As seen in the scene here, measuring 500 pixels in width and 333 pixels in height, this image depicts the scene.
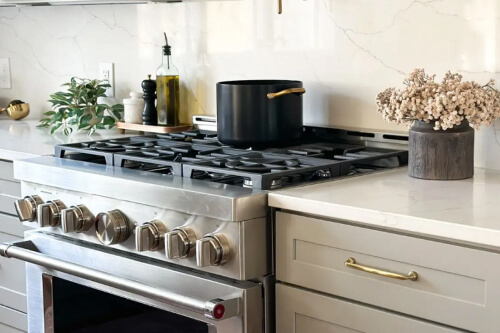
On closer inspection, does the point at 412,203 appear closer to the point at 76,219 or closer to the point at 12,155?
the point at 76,219

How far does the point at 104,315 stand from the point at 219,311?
1.76 ft

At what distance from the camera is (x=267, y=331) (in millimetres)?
1790

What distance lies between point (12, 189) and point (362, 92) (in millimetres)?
1092

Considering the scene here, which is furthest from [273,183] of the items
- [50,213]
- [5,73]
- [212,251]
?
[5,73]

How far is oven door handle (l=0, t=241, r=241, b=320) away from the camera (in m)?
1.69

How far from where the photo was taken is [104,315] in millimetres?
2111

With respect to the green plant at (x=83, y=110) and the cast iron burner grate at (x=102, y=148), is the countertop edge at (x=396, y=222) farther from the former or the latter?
the green plant at (x=83, y=110)

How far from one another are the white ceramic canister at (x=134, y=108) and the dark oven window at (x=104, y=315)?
2.36 ft

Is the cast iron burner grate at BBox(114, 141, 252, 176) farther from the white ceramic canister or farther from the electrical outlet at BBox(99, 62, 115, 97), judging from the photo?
the electrical outlet at BBox(99, 62, 115, 97)

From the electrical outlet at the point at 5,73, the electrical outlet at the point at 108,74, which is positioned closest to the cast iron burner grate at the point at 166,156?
the electrical outlet at the point at 108,74

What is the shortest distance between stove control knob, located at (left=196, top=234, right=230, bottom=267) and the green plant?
1.16 meters

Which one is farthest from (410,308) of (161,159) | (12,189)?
(12,189)

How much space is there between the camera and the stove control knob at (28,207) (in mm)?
2215

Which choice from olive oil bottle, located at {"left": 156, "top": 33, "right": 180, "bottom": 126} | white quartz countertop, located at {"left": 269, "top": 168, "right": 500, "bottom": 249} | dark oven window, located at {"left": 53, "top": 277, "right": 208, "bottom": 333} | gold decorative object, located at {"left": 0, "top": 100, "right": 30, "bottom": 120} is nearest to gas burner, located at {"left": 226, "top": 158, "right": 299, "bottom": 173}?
white quartz countertop, located at {"left": 269, "top": 168, "right": 500, "bottom": 249}
